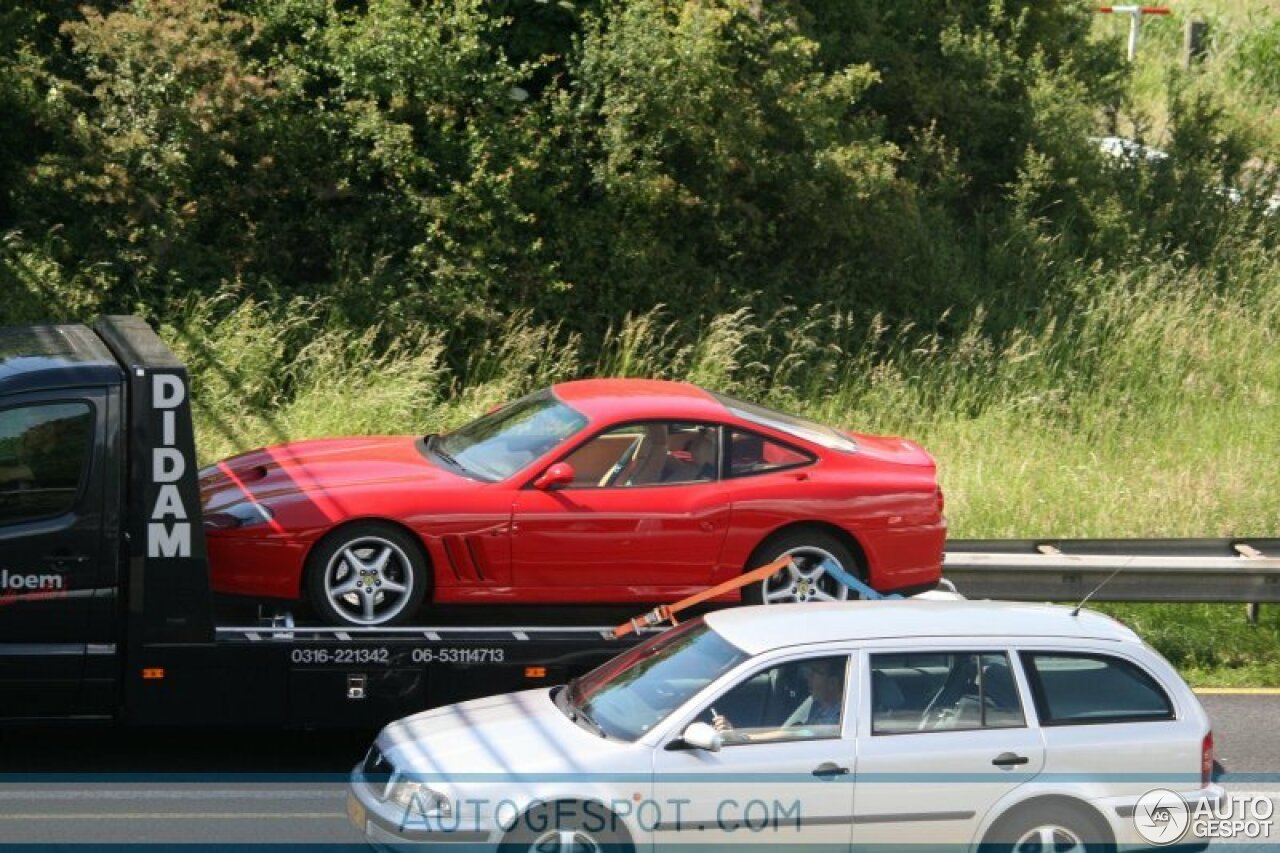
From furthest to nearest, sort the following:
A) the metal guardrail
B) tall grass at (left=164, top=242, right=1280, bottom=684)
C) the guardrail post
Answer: the guardrail post, tall grass at (left=164, top=242, right=1280, bottom=684), the metal guardrail

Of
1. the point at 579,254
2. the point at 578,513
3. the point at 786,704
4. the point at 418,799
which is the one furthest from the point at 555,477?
the point at 579,254

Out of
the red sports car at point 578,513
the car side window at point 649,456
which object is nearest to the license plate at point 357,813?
the red sports car at point 578,513

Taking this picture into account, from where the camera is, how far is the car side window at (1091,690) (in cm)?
752

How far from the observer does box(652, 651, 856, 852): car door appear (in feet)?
23.5

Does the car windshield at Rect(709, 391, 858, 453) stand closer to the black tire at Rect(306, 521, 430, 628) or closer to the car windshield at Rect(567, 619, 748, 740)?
the car windshield at Rect(567, 619, 748, 740)

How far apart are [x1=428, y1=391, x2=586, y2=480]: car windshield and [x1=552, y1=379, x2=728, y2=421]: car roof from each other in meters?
0.10

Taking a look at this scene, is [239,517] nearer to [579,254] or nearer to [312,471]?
[312,471]

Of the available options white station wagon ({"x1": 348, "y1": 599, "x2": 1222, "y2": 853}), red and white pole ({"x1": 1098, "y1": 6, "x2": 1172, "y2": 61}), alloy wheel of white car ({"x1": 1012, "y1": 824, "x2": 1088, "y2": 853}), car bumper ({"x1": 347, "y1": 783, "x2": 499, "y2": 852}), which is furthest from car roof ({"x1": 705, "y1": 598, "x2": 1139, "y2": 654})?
red and white pole ({"x1": 1098, "y1": 6, "x2": 1172, "y2": 61})

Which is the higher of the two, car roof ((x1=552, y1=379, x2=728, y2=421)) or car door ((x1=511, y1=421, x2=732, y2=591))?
car roof ((x1=552, y1=379, x2=728, y2=421))

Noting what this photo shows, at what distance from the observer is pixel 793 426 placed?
33.0ft

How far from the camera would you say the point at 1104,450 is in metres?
17.3

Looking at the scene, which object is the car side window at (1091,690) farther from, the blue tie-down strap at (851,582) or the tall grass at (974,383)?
the tall grass at (974,383)

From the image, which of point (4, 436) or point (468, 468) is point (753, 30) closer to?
point (468, 468)

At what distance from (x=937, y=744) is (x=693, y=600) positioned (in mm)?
2117
